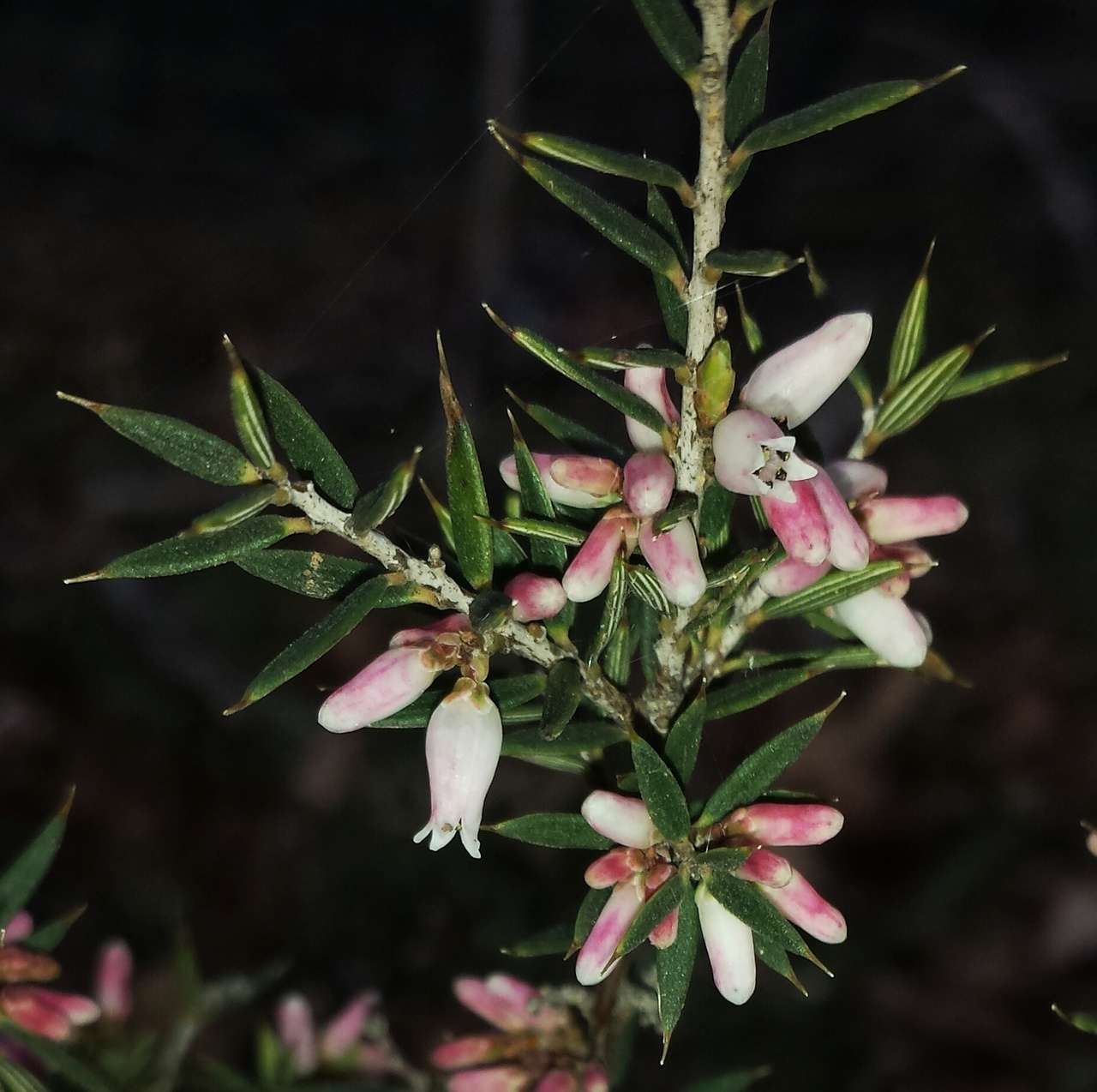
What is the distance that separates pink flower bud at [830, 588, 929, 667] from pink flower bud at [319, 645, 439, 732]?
0.38m

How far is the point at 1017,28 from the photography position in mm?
4945

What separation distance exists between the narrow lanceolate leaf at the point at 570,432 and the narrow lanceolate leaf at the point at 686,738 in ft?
0.77

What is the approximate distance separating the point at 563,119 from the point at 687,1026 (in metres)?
3.71

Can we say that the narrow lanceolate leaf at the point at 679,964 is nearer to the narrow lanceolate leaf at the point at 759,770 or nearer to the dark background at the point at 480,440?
the narrow lanceolate leaf at the point at 759,770

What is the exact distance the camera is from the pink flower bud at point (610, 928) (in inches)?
38.4

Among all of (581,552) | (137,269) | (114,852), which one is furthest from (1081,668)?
(137,269)

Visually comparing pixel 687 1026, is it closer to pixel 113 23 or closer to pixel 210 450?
pixel 210 450

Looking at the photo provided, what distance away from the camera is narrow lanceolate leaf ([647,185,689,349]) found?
34.8 inches

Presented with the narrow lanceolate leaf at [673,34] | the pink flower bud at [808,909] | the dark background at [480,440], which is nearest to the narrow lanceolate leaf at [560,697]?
the pink flower bud at [808,909]

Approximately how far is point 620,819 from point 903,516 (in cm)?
36

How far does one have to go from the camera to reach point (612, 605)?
95 cm

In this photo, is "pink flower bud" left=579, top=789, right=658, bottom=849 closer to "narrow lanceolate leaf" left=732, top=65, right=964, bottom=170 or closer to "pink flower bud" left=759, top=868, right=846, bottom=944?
"pink flower bud" left=759, top=868, right=846, bottom=944

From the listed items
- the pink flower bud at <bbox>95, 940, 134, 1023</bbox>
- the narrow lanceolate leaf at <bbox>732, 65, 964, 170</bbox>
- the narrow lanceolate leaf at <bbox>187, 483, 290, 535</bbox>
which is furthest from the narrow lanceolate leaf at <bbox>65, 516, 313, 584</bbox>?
the pink flower bud at <bbox>95, 940, 134, 1023</bbox>

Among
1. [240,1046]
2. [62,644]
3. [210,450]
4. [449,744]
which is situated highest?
[210,450]
